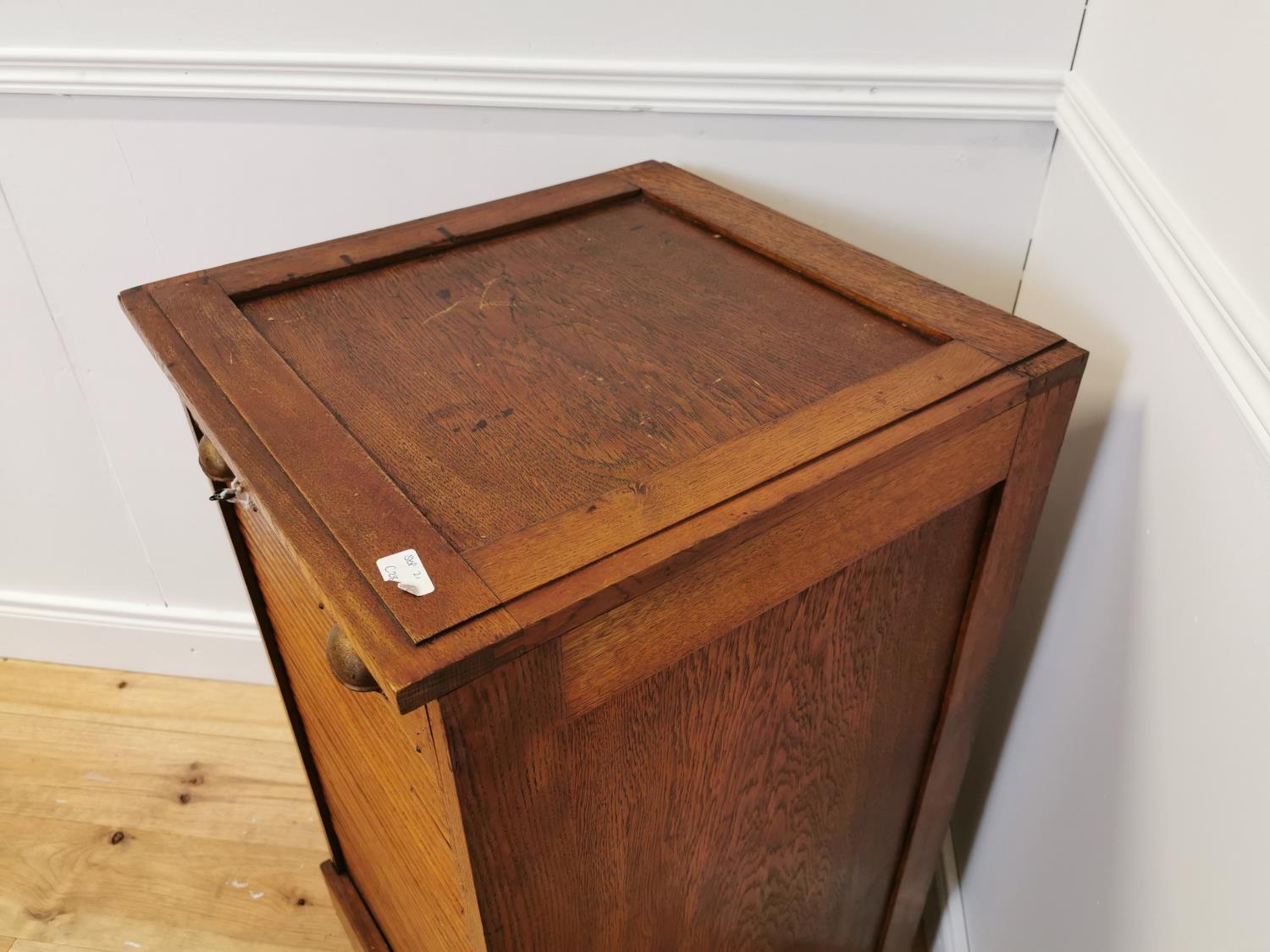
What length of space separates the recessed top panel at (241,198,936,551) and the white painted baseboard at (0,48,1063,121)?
202 millimetres

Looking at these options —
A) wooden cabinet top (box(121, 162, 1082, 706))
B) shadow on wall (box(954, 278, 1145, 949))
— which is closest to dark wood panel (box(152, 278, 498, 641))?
wooden cabinet top (box(121, 162, 1082, 706))

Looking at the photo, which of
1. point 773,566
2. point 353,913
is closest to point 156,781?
point 353,913

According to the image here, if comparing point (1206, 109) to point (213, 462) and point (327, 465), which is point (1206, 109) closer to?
point (327, 465)

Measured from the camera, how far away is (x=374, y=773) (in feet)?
2.77

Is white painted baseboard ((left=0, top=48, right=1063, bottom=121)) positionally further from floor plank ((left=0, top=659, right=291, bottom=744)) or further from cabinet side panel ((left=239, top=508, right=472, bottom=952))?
floor plank ((left=0, top=659, right=291, bottom=744))

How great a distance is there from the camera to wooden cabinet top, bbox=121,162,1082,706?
22.2 inches

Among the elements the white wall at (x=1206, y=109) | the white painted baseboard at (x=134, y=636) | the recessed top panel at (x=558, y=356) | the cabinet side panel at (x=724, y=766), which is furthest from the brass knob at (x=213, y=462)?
the white painted baseboard at (x=134, y=636)

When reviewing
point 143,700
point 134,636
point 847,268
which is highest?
point 134,636

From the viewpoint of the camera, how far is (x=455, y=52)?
3.51 feet

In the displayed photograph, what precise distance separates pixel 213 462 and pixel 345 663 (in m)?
0.31

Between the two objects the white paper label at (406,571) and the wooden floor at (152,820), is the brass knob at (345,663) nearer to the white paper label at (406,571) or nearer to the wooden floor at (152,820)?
the white paper label at (406,571)

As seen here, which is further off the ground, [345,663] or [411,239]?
[411,239]

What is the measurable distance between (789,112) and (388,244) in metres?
0.44

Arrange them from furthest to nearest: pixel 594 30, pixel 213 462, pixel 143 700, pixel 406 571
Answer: pixel 143 700
pixel 594 30
pixel 213 462
pixel 406 571
